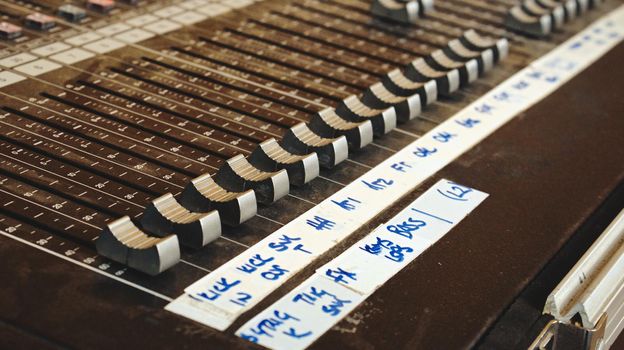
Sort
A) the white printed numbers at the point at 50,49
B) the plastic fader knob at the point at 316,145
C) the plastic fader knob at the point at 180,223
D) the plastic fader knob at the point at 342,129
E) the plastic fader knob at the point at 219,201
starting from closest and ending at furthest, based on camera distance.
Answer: the plastic fader knob at the point at 180,223 < the plastic fader knob at the point at 219,201 < the plastic fader knob at the point at 316,145 < the plastic fader knob at the point at 342,129 < the white printed numbers at the point at 50,49

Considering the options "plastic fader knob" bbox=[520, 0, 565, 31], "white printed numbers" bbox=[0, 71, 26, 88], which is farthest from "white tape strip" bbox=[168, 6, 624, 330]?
"white printed numbers" bbox=[0, 71, 26, 88]

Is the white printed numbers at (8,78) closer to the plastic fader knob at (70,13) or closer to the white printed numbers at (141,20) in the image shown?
the plastic fader knob at (70,13)

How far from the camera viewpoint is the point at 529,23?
3.93 meters

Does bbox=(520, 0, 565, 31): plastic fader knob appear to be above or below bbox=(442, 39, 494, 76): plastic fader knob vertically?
below

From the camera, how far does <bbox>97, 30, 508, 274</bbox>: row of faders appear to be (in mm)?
2041

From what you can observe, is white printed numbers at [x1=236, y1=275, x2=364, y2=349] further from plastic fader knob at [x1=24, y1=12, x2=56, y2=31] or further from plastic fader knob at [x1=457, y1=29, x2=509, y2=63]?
plastic fader knob at [x1=457, y1=29, x2=509, y2=63]

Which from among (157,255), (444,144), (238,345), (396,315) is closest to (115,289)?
(157,255)

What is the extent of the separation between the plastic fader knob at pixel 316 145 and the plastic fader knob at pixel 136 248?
0.59m

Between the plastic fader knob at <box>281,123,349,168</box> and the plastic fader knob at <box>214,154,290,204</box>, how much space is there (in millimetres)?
179

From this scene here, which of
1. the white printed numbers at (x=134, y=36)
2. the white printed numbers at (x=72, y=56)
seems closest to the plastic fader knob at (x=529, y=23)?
the white printed numbers at (x=134, y=36)

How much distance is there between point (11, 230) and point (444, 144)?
1.26 metres

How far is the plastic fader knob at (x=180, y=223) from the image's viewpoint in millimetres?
2129

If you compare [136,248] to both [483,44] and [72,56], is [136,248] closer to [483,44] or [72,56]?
[72,56]

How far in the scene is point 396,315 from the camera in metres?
2.02
